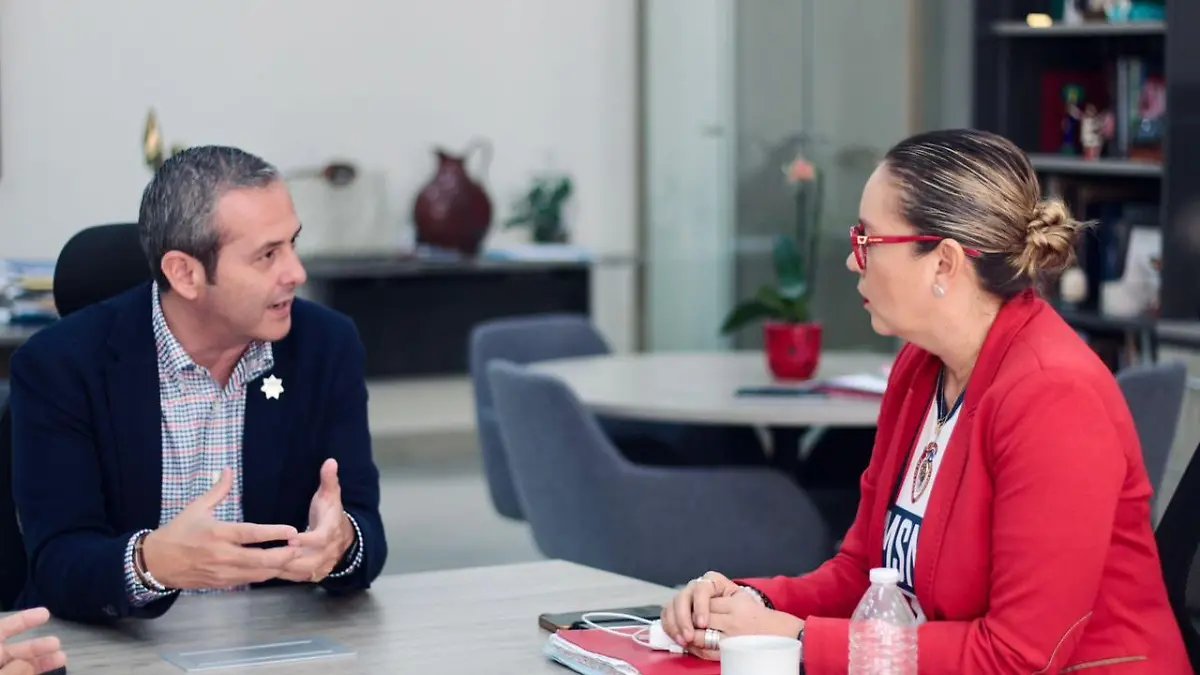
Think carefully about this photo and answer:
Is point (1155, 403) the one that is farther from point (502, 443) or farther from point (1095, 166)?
point (1095, 166)

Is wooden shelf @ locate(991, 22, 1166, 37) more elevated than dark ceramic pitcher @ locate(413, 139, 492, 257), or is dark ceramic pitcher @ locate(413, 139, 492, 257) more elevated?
wooden shelf @ locate(991, 22, 1166, 37)

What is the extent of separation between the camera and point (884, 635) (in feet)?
5.56

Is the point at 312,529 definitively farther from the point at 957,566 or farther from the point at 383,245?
the point at 383,245

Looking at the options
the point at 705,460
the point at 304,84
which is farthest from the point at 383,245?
the point at 705,460

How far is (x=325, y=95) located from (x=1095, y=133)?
2.94 metres

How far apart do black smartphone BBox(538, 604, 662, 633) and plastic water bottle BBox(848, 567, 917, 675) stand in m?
0.33

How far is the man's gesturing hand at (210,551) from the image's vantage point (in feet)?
6.45

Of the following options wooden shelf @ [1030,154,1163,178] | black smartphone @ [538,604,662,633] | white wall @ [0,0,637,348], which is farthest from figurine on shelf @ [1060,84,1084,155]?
black smartphone @ [538,604,662,633]

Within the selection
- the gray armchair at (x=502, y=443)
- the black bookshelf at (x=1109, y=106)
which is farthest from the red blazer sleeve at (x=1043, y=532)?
the black bookshelf at (x=1109, y=106)

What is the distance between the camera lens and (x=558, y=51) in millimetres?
7066

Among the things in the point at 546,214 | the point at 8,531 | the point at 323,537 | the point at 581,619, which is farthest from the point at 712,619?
the point at 546,214

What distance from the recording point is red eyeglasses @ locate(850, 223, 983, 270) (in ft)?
6.13

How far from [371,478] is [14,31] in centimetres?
442

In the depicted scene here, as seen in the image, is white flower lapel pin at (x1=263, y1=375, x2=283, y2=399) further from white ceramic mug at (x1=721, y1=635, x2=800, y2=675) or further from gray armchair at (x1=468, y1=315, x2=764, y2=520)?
gray armchair at (x1=468, y1=315, x2=764, y2=520)
